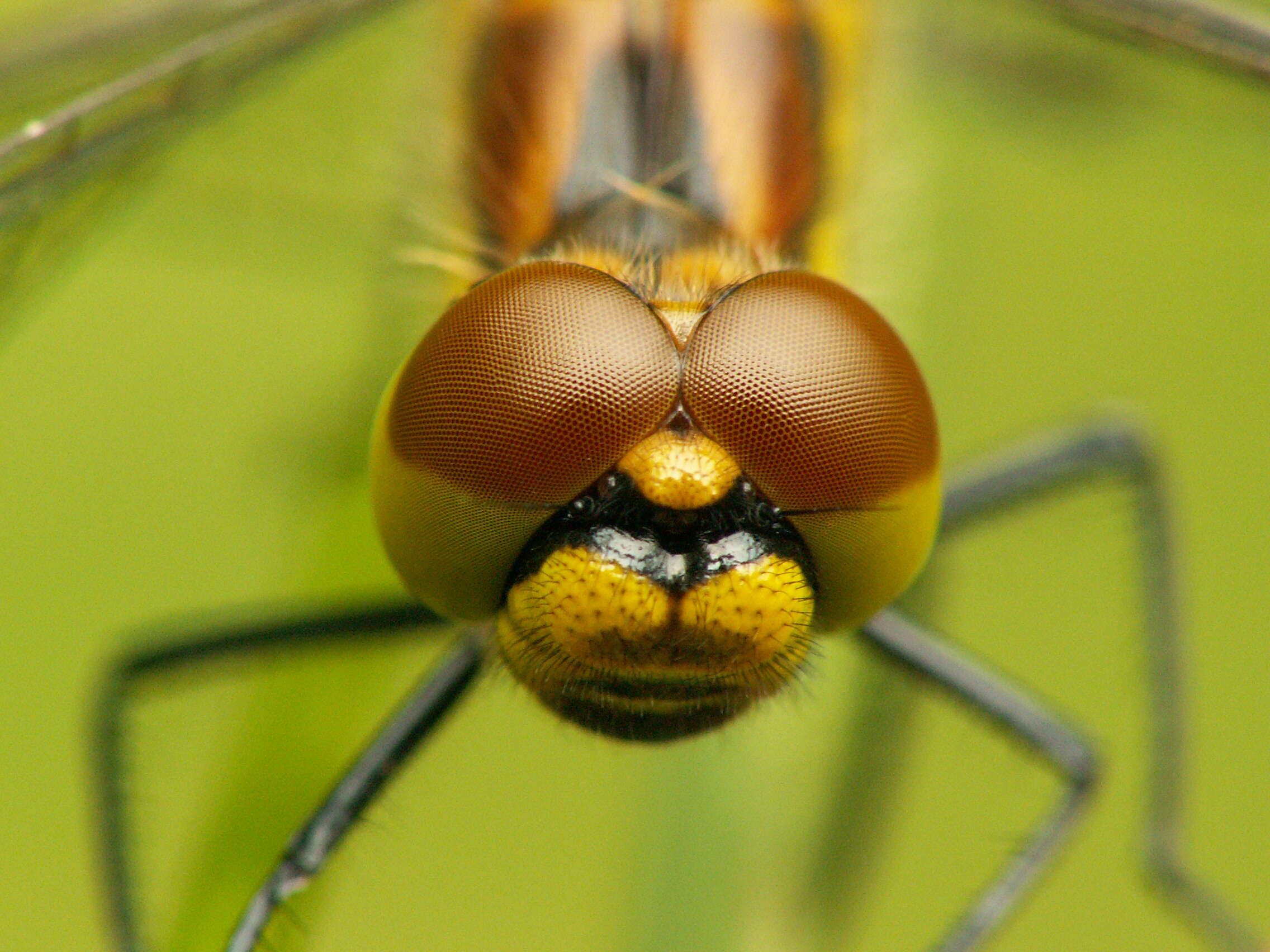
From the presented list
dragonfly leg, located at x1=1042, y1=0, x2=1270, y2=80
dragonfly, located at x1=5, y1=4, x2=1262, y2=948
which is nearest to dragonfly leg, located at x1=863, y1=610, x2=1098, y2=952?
dragonfly, located at x1=5, y1=4, x2=1262, y2=948

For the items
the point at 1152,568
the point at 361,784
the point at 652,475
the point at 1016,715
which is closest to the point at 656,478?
the point at 652,475

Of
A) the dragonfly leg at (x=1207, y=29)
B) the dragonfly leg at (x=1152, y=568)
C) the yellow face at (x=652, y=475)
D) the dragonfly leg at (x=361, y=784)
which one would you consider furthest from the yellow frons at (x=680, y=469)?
the dragonfly leg at (x=1152, y=568)

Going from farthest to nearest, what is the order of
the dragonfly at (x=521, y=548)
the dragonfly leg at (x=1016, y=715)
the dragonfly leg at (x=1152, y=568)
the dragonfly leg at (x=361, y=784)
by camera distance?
the dragonfly leg at (x=1152, y=568) → the dragonfly leg at (x=1016, y=715) → the dragonfly leg at (x=361, y=784) → the dragonfly at (x=521, y=548)

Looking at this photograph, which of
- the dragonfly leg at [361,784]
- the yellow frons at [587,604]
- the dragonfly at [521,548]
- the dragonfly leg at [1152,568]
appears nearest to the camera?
the yellow frons at [587,604]

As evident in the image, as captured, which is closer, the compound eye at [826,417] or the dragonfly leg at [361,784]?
the compound eye at [826,417]

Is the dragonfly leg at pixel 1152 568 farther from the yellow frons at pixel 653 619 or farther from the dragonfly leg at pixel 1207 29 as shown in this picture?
the yellow frons at pixel 653 619

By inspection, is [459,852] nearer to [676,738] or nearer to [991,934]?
[991,934]

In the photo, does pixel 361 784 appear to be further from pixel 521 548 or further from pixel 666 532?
pixel 666 532

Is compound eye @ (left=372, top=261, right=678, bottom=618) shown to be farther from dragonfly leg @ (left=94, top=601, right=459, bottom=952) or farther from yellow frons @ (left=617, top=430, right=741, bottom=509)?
dragonfly leg @ (left=94, top=601, right=459, bottom=952)
